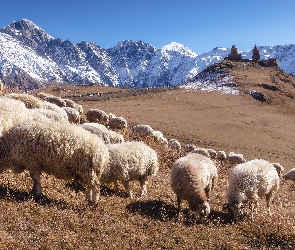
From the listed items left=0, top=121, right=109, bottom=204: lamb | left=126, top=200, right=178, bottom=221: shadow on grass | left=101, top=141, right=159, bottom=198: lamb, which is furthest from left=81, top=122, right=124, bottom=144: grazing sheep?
left=0, top=121, right=109, bottom=204: lamb

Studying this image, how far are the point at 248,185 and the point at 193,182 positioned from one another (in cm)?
188

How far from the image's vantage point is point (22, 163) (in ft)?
25.2

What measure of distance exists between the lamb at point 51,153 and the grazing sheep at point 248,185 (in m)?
3.82

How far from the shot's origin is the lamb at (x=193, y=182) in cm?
873

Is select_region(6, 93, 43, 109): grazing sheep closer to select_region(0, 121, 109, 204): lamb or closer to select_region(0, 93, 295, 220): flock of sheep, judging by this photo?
select_region(0, 93, 295, 220): flock of sheep

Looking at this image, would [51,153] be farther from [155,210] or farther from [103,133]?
[103,133]

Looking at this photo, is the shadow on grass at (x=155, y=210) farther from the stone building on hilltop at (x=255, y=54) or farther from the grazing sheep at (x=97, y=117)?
the stone building on hilltop at (x=255, y=54)

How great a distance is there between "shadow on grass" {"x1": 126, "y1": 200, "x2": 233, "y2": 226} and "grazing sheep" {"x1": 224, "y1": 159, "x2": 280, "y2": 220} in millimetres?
410

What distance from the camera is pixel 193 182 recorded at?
9.06 meters

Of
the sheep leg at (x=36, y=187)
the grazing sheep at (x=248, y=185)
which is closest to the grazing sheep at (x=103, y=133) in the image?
the grazing sheep at (x=248, y=185)

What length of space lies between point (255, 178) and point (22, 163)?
6.56m

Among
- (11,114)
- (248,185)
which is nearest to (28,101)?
(11,114)

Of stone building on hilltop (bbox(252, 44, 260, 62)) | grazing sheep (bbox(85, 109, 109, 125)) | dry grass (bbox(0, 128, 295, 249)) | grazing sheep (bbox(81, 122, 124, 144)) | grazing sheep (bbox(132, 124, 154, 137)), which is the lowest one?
dry grass (bbox(0, 128, 295, 249))

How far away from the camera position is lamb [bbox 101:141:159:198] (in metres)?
9.76
